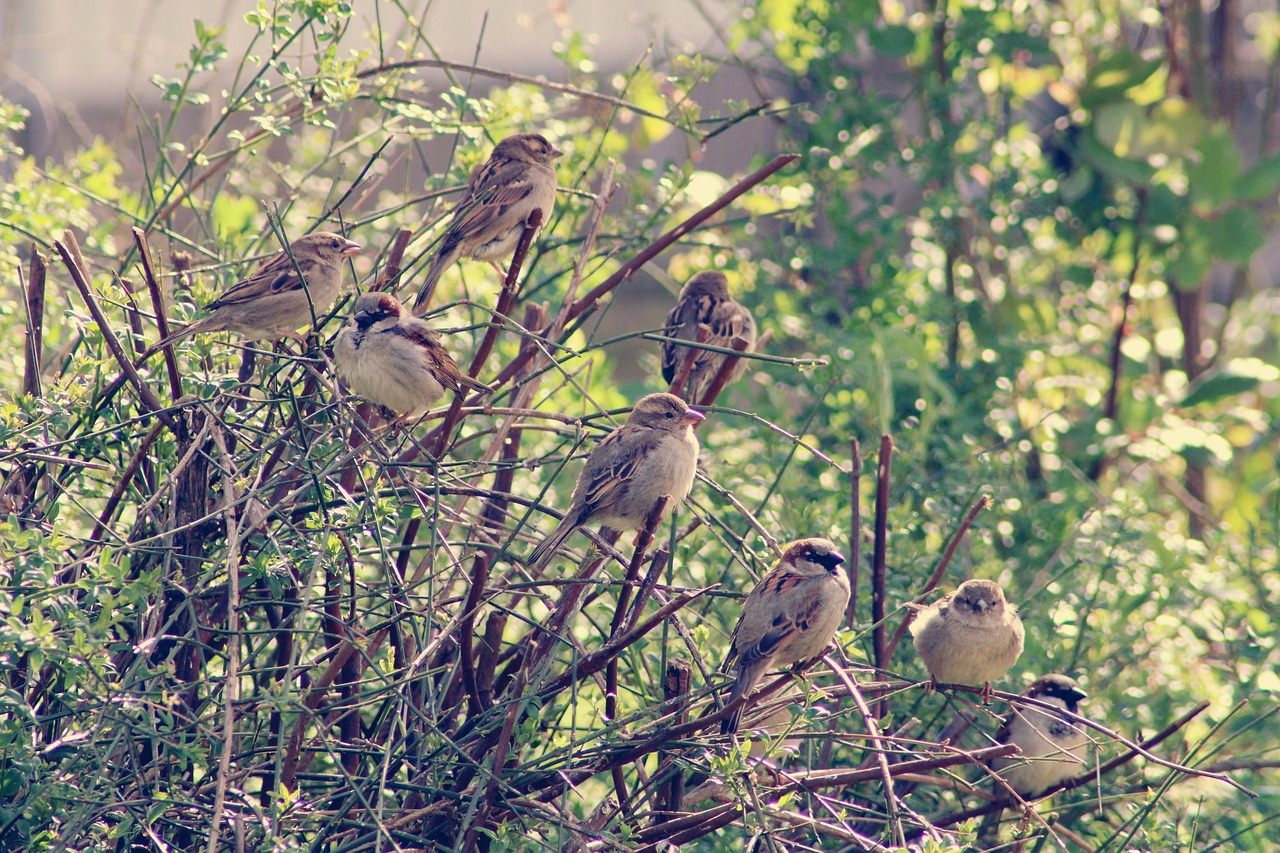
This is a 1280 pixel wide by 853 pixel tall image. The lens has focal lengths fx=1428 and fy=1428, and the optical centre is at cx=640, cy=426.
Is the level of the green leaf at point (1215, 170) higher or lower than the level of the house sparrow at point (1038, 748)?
higher

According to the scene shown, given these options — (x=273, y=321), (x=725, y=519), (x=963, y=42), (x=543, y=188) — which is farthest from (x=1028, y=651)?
(x=963, y=42)

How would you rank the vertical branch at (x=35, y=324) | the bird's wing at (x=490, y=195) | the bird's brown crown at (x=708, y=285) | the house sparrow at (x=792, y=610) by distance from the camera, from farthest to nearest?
the bird's brown crown at (x=708, y=285) < the bird's wing at (x=490, y=195) < the house sparrow at (x=792, y=610) < the vertical branch at (x=35, y=324)

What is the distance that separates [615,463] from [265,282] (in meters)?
0.88

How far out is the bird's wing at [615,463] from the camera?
3252 millimetres

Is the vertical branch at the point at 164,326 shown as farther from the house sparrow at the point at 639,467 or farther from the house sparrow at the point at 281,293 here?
the house sparrow at the point at 639,467

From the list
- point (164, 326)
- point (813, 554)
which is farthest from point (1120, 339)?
point (164, 326)

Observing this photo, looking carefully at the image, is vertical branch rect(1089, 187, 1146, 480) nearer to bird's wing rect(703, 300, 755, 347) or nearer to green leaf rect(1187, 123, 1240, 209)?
green leaf rect(1187, 123, 1240, 209)

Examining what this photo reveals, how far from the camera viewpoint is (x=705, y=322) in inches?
189

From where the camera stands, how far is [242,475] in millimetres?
2822

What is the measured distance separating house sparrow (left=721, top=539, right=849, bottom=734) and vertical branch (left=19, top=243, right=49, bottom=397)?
60.4 inches

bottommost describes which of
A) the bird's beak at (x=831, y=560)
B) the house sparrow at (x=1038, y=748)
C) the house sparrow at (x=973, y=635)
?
the house sparrow at (x=1038, y=748)

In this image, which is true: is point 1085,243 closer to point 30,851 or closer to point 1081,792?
point 1081,792

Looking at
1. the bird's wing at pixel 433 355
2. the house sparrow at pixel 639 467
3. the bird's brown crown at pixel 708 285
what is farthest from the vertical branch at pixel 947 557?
the bird's brown crown at pixel 708 285

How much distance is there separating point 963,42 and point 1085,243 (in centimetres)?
107
